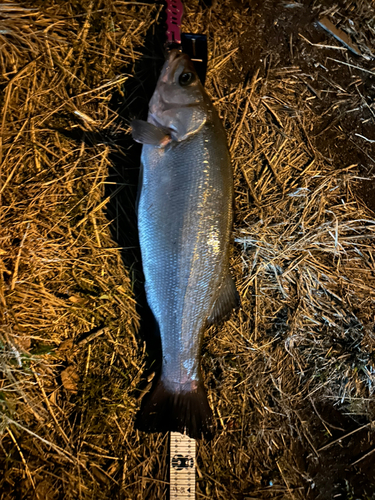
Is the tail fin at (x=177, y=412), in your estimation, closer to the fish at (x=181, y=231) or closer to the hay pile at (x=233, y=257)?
the fish at (x=181, y=231)

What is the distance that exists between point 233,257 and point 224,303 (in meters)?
0.58

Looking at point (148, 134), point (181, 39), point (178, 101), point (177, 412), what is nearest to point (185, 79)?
point (178, 101)

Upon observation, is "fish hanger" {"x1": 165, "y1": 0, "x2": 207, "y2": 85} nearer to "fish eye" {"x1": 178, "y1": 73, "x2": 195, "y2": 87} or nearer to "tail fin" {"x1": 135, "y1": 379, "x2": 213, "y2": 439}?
"fish eye" {"x1": 178, "y1": 73, "x2": 195, "y2": 87}

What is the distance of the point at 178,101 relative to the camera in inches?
93.7

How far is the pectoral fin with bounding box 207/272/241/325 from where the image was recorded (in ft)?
8.07

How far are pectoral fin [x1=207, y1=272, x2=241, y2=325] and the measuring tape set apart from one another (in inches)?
42.3

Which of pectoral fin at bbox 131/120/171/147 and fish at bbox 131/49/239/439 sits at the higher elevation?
pectoral fin at bbox 131/120/171/147

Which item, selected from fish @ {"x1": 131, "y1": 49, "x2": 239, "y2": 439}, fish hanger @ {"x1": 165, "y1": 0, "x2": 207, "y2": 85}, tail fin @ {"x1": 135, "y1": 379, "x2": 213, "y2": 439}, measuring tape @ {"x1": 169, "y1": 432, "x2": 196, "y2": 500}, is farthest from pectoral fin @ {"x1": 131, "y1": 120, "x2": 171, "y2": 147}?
measuring tape @ {"x1": 169, "y1": 432, "x2": 196, "y2": 500}

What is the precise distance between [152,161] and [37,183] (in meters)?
0.96

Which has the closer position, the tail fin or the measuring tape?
the tail fin

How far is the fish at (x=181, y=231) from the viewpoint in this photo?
2.28 metres

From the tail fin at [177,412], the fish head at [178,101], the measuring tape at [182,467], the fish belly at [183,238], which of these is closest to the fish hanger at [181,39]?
the fish head at [178,101]

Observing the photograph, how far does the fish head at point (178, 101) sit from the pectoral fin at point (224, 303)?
3.97ft

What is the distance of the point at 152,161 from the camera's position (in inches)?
92.0
